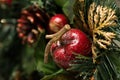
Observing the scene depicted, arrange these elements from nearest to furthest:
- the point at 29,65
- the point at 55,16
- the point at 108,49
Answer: the point at 108,49, the point at 55,16, the point at 29,65

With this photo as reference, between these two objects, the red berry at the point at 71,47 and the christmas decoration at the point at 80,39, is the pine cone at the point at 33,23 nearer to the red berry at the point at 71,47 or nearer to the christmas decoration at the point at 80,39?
the christmas decoration at the point at 80,39

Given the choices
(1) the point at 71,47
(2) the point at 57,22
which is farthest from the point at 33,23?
(1) the point at 71,47

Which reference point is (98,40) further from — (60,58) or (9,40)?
(9,40)

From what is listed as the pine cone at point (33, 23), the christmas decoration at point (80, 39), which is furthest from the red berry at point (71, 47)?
the pine cone at point (33, 23)

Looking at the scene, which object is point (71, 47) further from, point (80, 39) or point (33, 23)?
point (33, 23)

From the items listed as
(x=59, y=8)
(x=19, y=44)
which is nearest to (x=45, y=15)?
(x=59, y=8)

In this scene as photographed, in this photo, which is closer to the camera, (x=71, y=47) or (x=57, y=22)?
(x=71, y=47)
